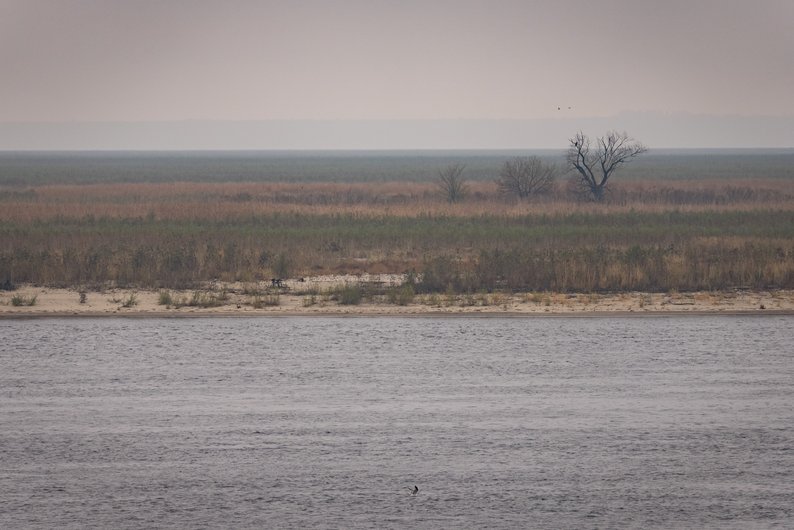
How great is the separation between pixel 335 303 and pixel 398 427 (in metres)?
11.4

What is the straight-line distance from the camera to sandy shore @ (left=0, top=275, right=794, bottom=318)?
24.0 m

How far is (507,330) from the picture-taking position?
21578 mm

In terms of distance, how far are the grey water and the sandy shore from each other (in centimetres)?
203

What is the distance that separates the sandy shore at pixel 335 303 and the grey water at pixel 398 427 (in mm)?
2032

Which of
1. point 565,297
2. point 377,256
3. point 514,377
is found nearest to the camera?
point 514,377

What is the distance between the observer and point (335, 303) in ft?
83.4

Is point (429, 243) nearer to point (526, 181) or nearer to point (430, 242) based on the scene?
point (430, 242)

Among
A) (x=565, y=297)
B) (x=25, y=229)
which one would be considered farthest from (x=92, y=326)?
(x=25, y=229)

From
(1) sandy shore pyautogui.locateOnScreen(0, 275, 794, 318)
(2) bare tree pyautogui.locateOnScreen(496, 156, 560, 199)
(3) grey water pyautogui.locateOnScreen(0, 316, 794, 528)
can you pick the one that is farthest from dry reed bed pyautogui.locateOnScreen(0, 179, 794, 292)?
(3) grey water pyautogui.locateOnScreen(0, 316, 794, 528)

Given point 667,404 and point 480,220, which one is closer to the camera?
point 667,404

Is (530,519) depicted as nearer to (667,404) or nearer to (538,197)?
(667,404)

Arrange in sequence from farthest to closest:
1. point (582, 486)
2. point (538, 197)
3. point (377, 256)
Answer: point (538, 197) → point (377, 256) → point (582, 486)

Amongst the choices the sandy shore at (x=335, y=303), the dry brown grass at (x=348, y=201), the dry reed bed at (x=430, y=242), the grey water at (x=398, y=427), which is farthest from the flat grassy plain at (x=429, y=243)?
the grey water at (x=398, y=427)

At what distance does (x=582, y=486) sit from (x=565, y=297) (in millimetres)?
14217
